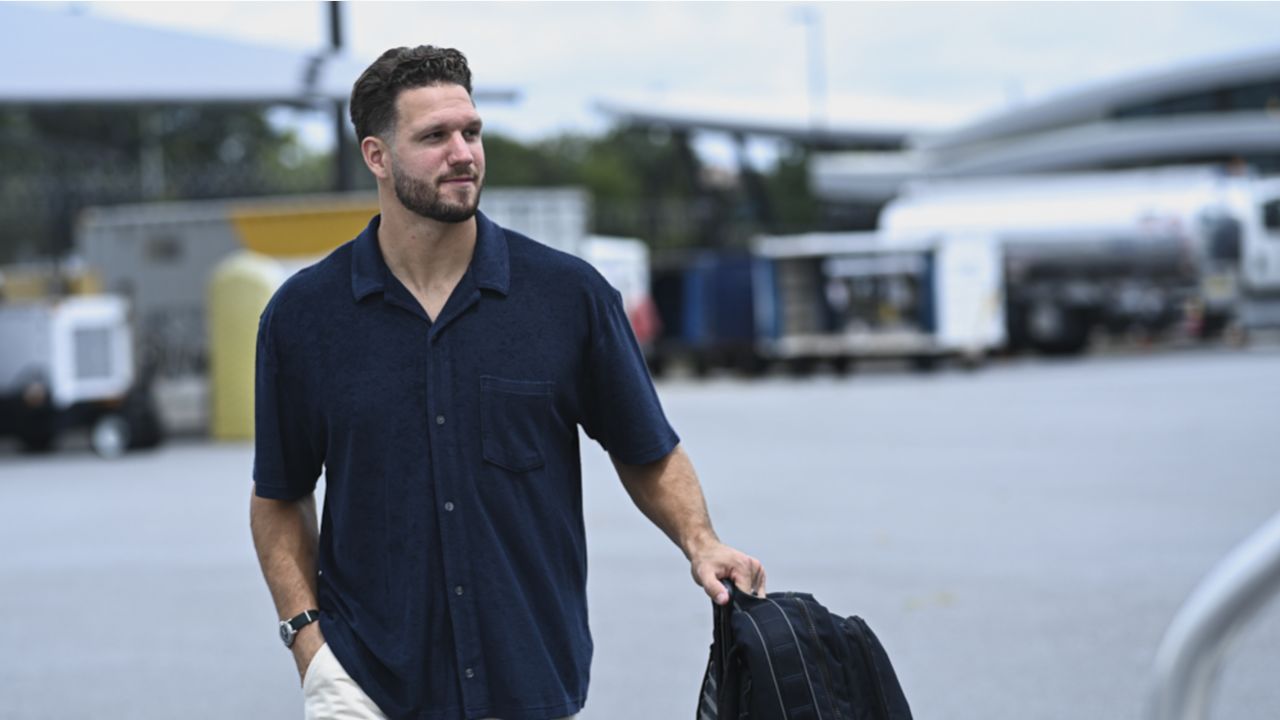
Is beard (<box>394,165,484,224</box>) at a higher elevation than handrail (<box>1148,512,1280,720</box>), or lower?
higher

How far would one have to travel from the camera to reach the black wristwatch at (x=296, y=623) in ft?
11.3

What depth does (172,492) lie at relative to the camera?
1498 cm

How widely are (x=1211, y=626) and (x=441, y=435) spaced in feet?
5.48

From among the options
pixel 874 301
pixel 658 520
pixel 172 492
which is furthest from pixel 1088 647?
pixel 874 301

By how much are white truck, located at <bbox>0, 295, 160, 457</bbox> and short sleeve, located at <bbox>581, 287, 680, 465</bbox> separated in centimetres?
1666

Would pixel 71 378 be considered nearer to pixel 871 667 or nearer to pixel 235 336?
pixel 235 336

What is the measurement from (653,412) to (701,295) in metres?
33.7

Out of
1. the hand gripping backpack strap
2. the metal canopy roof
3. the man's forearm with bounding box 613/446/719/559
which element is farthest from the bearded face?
the metal canopy roof

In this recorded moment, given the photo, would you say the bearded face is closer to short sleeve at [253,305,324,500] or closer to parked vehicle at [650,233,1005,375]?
short sleeve at [253,305,324,500]

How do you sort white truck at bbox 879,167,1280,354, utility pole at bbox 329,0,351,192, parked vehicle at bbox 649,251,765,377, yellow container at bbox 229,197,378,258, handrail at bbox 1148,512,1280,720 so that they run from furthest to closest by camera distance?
white truck at bbox 879,167,1280,354, parked vehicle at bbox 649,251,765,377, yellow container at bbox 229,197,378,258, utility pole at bbox 329,0,351,192, handrail at bbox 1148,512,1280,720

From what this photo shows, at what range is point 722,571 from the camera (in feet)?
11.2

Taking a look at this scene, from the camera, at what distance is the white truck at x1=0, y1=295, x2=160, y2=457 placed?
19.0m

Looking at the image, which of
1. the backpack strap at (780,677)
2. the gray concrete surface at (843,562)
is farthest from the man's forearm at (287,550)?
the gray concrete surface at (843,562)

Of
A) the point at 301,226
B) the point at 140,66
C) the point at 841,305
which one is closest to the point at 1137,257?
the point at 841,305
